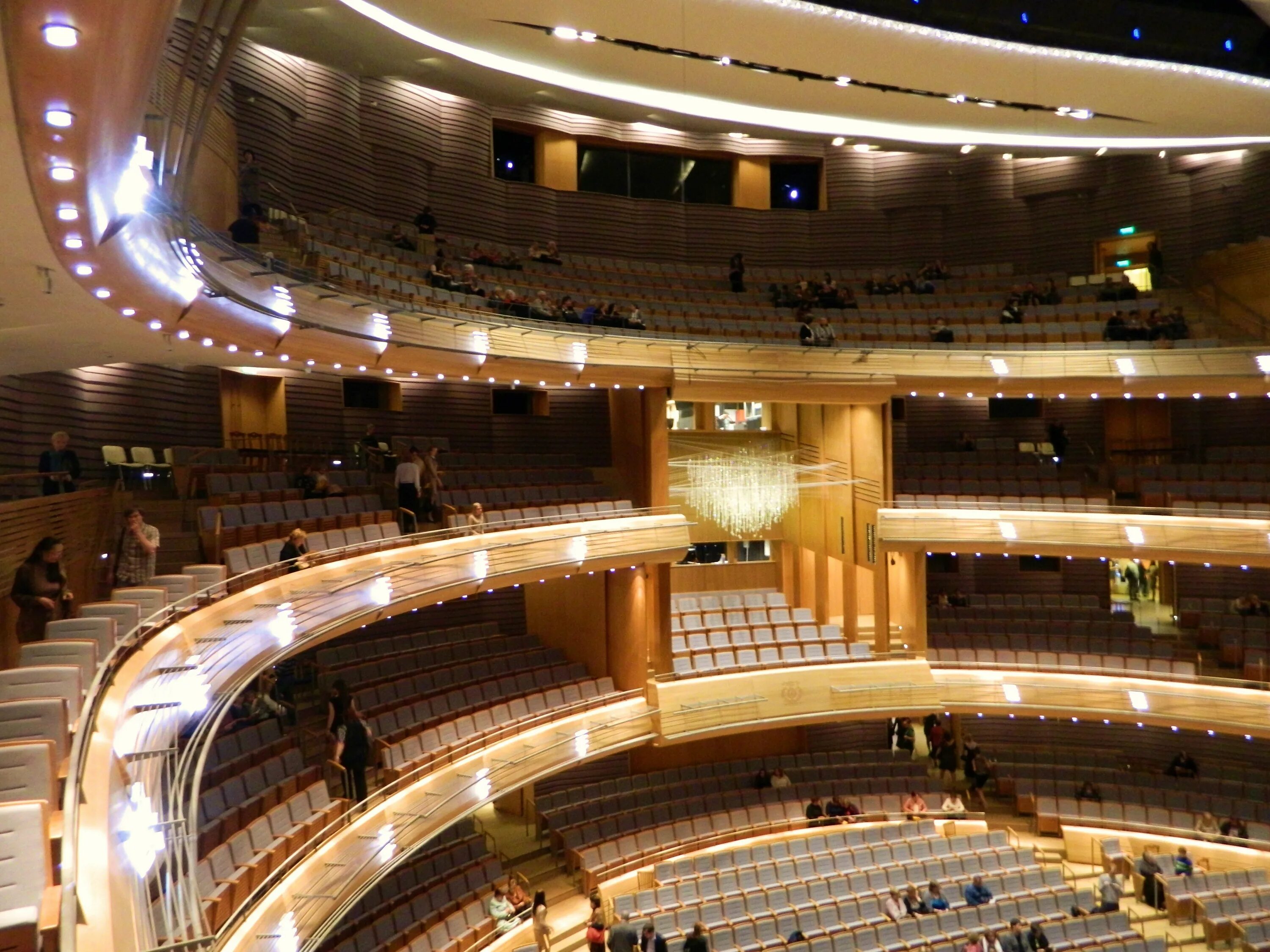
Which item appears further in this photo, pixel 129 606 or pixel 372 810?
pixel 372 810

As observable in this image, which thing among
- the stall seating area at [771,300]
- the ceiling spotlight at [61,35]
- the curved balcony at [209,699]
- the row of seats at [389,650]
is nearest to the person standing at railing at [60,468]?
the curved balcony at [209,699]

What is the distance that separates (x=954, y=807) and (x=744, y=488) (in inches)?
232

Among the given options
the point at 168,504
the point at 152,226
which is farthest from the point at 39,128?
the point at 168,504

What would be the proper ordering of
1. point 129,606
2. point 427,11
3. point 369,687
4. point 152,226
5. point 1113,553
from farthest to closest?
1. point 1113,553
2. point 427,11
3. point 369,687
4. point 129,606
5. point 152,226

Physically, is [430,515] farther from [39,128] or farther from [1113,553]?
[1113,553]

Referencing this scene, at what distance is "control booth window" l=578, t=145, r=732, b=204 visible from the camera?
721 inches

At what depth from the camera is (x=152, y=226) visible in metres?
5.43

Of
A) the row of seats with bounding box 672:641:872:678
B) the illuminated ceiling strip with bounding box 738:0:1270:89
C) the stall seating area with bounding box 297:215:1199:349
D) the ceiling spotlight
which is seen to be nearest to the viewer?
the ceiling spotlight

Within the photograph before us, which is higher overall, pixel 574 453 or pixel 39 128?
pixel 39 128

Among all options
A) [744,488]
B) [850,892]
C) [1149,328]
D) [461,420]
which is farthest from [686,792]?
[1149,328]

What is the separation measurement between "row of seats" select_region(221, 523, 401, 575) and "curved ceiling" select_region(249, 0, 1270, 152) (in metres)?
6.53

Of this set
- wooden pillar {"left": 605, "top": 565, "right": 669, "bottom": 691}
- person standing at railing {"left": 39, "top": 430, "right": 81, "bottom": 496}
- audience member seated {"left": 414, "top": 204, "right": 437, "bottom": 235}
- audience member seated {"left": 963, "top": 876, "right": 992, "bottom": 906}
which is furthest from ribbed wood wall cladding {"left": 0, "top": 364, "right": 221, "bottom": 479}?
audience member seated {"left": 963, "top": 876, "right": 992, "bottom": 906}

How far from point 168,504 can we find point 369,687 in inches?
139

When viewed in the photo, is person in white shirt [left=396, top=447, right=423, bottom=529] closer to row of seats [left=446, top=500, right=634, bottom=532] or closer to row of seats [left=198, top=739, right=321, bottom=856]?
row of seats [left=446, top=500, right=634, bottom=532]
